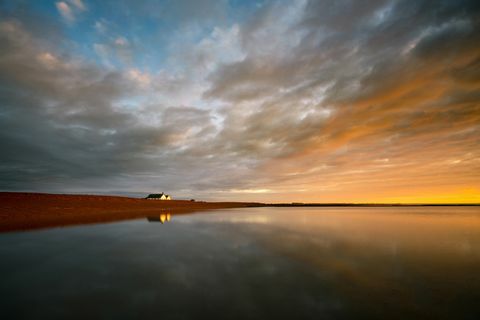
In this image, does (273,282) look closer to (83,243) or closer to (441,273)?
(441,273)

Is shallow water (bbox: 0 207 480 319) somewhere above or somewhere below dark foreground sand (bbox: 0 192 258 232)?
below

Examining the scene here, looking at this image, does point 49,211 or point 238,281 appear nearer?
point 238,281

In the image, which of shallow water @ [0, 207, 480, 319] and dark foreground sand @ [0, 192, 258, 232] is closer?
shallow water @ [0, 207, 480, 319]

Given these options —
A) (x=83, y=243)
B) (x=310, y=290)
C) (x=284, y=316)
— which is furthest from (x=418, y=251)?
(x=83, y=243)

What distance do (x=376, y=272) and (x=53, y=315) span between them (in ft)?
35.0

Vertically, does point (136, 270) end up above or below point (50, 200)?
below

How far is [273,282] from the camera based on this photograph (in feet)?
25.7

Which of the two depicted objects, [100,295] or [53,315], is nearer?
[53,315]

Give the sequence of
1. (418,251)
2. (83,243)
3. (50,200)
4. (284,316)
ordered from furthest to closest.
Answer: (50,200) < (83,243) < (418,251) < (284,316)

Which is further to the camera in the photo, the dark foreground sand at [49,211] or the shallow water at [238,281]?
the dark foreground sand at [49,211]

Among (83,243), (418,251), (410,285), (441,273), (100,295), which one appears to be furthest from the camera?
(83,243)

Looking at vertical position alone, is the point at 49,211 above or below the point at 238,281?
above

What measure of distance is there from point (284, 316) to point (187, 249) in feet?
28.2

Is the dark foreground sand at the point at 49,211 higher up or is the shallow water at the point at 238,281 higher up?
the dark foreground sand at the point at 49,211
